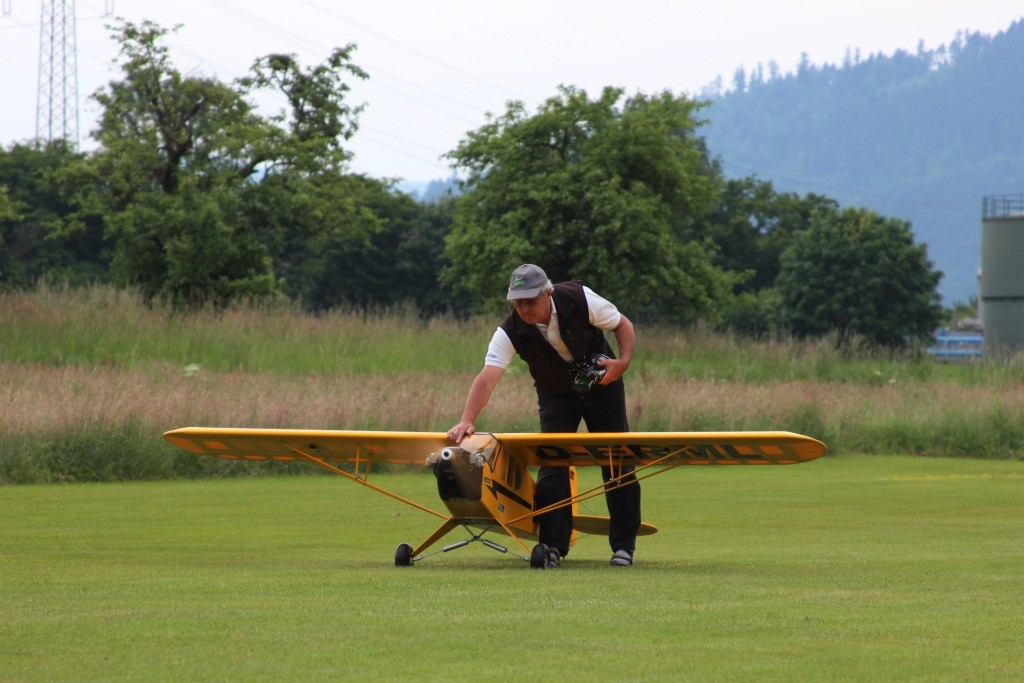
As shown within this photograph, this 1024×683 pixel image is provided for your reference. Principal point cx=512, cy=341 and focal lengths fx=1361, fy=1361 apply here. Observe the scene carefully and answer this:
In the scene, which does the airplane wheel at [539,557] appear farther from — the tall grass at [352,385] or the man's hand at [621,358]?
the tall grass at [352,385]

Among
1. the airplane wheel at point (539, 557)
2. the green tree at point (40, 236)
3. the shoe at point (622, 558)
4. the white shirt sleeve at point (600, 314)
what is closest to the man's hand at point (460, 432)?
the airplane wheel at point (539, 557)

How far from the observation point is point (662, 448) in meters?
8.35

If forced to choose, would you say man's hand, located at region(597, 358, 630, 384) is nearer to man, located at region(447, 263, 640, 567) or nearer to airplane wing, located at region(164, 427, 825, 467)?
man, located at region(447, 263, 640, 567)

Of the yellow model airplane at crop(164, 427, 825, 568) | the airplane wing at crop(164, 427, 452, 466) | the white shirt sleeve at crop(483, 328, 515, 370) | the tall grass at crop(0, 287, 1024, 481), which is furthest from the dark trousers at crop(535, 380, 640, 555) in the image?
the tall grass at crop(0, 287, 1024, 481)

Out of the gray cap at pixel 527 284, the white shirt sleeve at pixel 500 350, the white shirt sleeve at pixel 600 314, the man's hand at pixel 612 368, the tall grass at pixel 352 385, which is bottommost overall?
the tall grass at pixel 352 385

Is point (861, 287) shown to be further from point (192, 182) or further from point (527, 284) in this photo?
point (527, 284)

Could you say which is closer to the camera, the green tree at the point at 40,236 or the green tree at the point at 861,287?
the green tree at the point at 40,236

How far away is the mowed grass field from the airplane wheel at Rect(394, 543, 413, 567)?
0.09 meters

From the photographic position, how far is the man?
8.19 m

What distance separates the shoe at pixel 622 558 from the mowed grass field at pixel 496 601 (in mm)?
122

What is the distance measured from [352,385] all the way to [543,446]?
46.8ft

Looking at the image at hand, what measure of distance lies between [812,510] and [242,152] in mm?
31295

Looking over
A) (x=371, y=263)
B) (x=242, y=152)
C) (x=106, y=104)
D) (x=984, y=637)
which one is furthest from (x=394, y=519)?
(x=371, y=263)

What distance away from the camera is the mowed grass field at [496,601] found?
460cm
